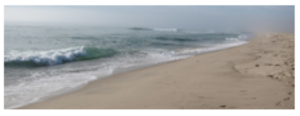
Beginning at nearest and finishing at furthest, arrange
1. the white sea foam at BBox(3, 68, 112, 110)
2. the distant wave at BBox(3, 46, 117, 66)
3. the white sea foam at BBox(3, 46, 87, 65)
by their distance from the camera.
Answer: the white sea foam at BBox(3, 68, 112, 110) < the distant wave at BBox(3, 46, 117, 66) < the white sea foam at BBox(3, 46, 87, 65)

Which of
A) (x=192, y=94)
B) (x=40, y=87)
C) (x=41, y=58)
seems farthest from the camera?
(x=41, y=58)

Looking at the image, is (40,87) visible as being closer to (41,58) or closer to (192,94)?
(192,94)

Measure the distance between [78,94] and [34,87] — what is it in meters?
1.33

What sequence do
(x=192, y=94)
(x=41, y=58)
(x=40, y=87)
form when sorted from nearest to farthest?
(x=192, y=94)
(x=40, y=87)
(x=41, y=58)

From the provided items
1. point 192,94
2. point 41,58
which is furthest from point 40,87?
point 41,58

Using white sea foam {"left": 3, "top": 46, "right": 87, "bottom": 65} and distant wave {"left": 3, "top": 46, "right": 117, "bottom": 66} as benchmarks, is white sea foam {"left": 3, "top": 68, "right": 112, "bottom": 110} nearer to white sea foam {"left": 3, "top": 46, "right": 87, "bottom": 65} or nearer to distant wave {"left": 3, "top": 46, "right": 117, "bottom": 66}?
distant wave {"left": 3, "top": 46, "right": 117, "bottom": 66}

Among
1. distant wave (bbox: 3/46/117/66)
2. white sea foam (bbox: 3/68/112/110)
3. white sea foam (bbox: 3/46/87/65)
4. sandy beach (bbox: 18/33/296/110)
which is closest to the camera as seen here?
sandy beach (bbox: 18/33/296/110)

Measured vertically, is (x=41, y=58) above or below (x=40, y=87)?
below

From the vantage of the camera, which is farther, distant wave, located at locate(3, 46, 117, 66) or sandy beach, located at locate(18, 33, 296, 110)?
distant wave, located at locate(3, 46, 117, 66)

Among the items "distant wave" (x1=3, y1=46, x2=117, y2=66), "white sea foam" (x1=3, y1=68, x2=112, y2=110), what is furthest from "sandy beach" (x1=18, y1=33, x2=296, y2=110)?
"distant wave" (x1=3, y1=46, x2=117, y2=66)

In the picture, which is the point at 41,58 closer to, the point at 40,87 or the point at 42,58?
the point at 42,58

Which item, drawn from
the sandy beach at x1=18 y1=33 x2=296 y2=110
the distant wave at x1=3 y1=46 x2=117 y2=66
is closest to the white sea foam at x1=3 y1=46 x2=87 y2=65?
the distant wave at x1=3 y1=46 x2=117 y2=66

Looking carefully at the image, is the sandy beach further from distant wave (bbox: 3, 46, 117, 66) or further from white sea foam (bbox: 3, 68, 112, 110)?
distant wave (bbox: 3, 46, 117, 66)

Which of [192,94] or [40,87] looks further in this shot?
[40,87]
